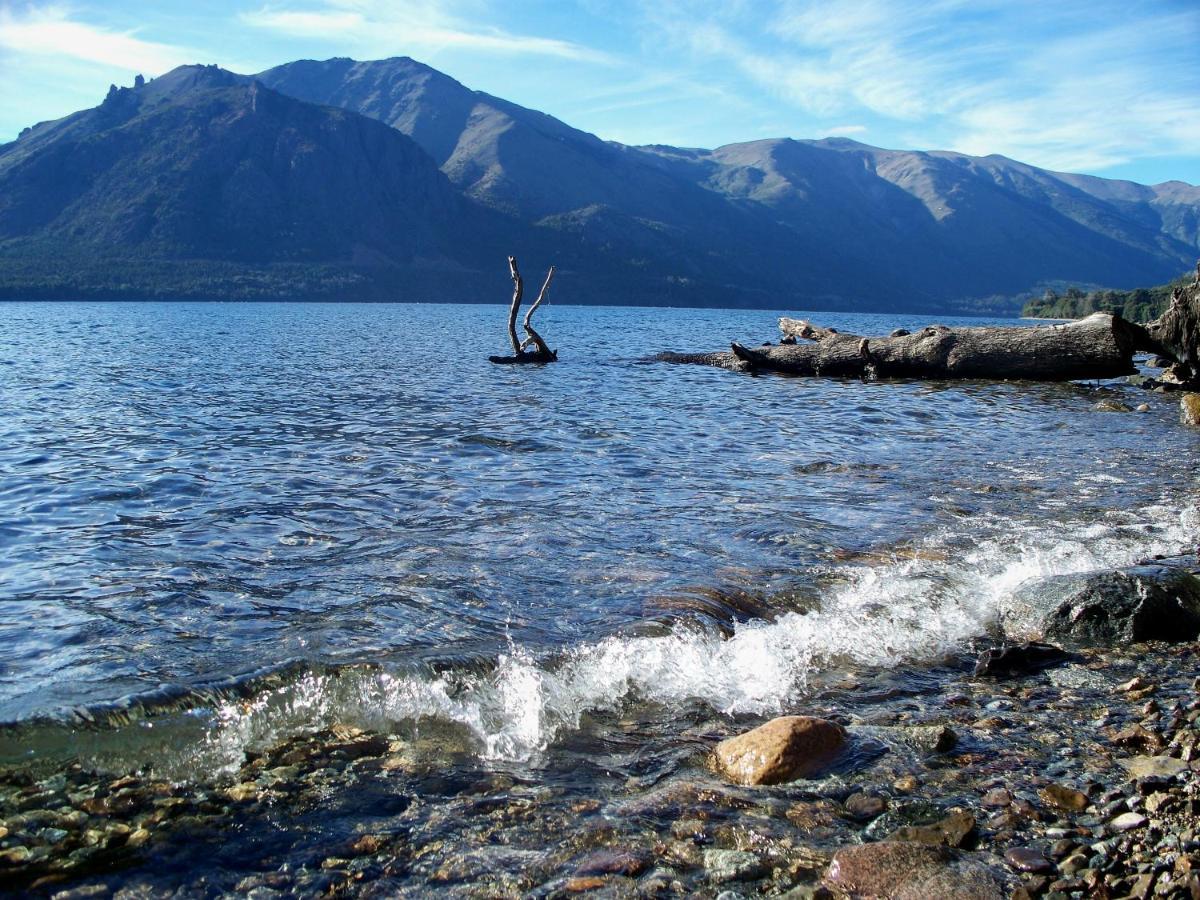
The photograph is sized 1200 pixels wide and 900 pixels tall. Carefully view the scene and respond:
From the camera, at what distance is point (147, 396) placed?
25344 mm

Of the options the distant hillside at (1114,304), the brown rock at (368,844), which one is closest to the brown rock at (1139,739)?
the brown rock at (368,844)

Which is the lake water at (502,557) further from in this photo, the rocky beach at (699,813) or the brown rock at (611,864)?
the brown rock at (611,864)

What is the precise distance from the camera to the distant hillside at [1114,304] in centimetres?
8406

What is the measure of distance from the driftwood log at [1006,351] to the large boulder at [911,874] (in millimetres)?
26123

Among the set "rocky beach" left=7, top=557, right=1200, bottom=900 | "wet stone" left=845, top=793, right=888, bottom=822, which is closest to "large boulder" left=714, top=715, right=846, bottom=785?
"rocky beach" left=7, top=557, right=1200, bottom=900

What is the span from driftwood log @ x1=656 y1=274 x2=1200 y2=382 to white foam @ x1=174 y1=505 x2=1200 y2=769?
20043 mm

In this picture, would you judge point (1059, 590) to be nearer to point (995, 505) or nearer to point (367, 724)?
point (995, 505)

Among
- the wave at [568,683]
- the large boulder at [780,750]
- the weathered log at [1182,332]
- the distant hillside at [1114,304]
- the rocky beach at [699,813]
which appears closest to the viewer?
the rocky beach at [699,813]

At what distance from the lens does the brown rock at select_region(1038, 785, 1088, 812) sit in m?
4.85

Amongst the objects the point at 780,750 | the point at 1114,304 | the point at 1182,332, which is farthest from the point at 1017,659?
the point at 1114,304

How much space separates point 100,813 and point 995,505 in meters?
12.1

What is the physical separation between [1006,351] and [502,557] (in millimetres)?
26150

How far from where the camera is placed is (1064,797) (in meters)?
4.93

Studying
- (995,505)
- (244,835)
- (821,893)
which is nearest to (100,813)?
(244,835)
